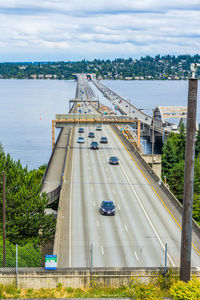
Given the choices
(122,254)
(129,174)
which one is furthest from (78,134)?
(122,254)

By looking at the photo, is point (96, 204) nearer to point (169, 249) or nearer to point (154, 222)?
point (154, 222)

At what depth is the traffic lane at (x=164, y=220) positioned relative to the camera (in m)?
32.2

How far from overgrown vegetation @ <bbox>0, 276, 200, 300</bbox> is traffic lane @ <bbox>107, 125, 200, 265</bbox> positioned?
24.0 ft

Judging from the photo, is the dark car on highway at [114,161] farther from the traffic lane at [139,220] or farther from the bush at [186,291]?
the bush at [186,291]

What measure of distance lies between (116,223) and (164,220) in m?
4.12

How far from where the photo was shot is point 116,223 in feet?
124

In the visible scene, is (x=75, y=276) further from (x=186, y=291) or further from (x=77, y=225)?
(x=77, y=225)

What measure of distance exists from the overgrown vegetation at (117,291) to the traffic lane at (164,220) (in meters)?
7.32

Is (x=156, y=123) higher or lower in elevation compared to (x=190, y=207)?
lower

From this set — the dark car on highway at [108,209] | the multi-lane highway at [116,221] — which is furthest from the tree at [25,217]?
the dark car on highway at [108,209]

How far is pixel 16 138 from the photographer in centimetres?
13250

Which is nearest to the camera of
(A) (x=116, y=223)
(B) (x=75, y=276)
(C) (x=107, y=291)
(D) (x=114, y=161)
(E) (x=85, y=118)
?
(C) (x=107, y=291)

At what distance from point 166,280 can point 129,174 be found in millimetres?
34661

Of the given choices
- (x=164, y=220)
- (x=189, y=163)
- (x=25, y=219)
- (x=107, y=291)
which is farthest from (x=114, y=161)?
(x=189, y=163)
